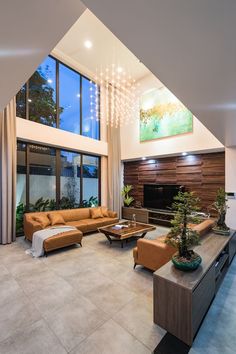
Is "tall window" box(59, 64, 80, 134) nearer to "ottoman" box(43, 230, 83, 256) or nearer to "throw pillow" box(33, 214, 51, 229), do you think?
"throw pillow" box(33, 214, 51, 229)

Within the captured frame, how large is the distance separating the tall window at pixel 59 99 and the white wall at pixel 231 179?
14.4ft

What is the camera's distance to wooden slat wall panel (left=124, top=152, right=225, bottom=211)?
5.56m

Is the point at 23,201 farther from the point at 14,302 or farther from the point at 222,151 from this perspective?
the point at 222,151

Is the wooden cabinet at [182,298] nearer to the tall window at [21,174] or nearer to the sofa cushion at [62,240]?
the sofa cushion at [62,240]

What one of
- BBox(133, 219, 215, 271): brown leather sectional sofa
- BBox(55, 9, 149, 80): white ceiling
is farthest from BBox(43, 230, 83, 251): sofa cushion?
BBox(55, 9, 149, 80): white ceiling

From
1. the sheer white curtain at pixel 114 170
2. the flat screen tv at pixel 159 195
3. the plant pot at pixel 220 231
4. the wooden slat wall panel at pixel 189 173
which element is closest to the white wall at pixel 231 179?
the wooden slat wall panel at pixel 189 173

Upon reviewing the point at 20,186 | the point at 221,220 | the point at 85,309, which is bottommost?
the point at 85,309

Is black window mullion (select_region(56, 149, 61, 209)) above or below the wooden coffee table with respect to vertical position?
above

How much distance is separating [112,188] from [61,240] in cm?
371

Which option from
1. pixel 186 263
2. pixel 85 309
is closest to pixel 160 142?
pixel 186 263

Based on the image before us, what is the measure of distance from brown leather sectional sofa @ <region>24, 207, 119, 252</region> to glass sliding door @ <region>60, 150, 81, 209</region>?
65cm

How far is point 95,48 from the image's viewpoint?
5242 mm

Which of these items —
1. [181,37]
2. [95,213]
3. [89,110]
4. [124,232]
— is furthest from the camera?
[89,110]

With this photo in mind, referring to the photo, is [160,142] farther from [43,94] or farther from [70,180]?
[43,94]
